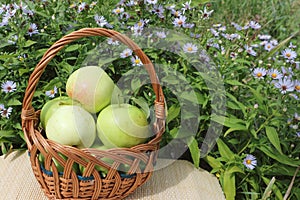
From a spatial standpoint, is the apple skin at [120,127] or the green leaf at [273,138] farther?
the green leaf at [273,138]

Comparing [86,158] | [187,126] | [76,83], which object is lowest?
[187,126]

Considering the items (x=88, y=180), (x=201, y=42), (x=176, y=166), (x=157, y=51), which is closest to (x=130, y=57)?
(x=157, y=51)

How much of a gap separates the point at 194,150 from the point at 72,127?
20.7 inches

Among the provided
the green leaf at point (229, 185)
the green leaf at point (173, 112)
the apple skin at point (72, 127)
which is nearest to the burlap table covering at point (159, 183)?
the green leaf at point (229, 185)

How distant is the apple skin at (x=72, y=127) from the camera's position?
3.86 ft

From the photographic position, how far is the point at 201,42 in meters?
1.72

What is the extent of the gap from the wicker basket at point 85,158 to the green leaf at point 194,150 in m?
0.28

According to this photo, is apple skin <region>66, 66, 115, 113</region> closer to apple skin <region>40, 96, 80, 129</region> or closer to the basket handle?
apple skin <region>40, 96, 80, 129</region>

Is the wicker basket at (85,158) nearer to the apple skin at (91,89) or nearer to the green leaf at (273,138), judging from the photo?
the apple skin at (91,89)

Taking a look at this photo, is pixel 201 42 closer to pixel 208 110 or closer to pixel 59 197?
pixel 208 110

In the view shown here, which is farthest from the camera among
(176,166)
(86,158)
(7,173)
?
(176,166)

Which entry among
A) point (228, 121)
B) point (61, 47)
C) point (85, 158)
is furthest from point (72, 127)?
point (228, 121)

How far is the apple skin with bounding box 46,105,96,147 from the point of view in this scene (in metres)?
1.18

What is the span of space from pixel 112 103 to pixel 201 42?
0.60 meters
